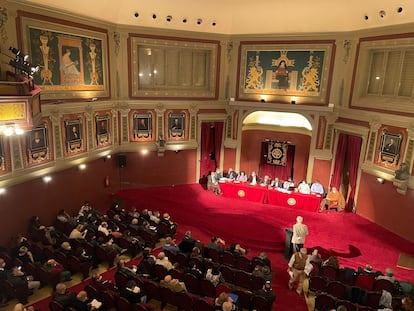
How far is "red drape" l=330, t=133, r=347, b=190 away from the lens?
1425cm

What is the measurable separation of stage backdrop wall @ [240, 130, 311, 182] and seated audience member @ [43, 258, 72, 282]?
10.5 meters

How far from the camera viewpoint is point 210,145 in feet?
55.3

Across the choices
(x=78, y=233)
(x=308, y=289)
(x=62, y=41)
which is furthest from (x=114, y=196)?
(x=308, y=289)

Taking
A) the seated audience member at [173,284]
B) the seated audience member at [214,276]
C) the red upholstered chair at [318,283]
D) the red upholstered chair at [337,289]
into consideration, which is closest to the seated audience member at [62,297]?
the seated audience member at [173,284]

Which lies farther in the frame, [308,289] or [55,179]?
[55,179]

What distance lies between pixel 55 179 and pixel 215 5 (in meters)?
9.58

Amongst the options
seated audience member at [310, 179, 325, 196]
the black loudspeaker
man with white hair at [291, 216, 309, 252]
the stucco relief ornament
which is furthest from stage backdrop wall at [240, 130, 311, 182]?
the stucco relief ornament

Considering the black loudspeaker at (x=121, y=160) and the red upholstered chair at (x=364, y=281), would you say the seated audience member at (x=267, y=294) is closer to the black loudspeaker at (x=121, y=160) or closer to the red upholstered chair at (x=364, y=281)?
the red upholstered chair at (x=364, y=281)

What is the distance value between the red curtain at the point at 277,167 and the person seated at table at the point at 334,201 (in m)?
2.99

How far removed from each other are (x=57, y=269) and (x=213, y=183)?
8524 millimetres

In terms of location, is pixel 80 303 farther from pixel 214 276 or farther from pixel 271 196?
pixel 271 196

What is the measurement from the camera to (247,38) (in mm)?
15234

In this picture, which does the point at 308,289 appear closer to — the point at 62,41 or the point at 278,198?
the point at 278,198

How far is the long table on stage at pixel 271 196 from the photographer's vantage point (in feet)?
45.1
